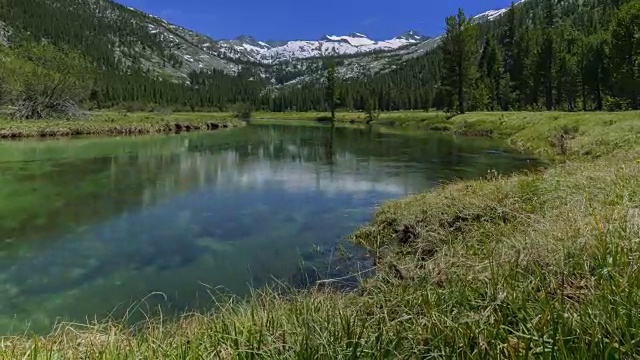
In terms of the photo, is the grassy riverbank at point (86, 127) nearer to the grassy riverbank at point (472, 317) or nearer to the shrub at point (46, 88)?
the shrub at point (46, 88)

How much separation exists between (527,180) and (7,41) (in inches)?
9073

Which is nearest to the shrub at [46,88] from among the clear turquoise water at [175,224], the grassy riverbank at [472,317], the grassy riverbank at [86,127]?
the grassy riverbank at [86,127]

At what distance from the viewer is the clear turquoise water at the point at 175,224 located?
395 inches

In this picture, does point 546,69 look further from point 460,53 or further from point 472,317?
point 472,317

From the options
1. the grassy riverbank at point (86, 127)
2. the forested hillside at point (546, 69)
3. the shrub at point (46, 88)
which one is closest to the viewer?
the grassy riverbank at point (86, 127)

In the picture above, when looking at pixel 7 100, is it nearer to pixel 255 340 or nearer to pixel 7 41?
pixel 255 340

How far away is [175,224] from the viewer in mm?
15703

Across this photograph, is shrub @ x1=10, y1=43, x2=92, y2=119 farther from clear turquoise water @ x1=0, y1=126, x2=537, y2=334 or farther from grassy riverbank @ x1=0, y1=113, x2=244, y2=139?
clear turquoise water @ x1=0, y1=126, x2=537, y2=334

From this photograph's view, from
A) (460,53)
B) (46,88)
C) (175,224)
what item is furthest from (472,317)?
(46,88)

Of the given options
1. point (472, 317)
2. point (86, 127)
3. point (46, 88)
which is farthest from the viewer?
point (46, 88)

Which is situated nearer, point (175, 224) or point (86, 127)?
point (175, 224)

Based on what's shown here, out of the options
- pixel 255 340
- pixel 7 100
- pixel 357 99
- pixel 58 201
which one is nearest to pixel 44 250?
pixel 58 201

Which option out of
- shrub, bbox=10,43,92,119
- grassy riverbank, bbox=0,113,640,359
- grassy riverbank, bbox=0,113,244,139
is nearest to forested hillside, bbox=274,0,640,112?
grassy riverbank, bbox=0,113,244,139

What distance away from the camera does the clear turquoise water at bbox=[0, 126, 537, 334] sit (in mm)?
10023
